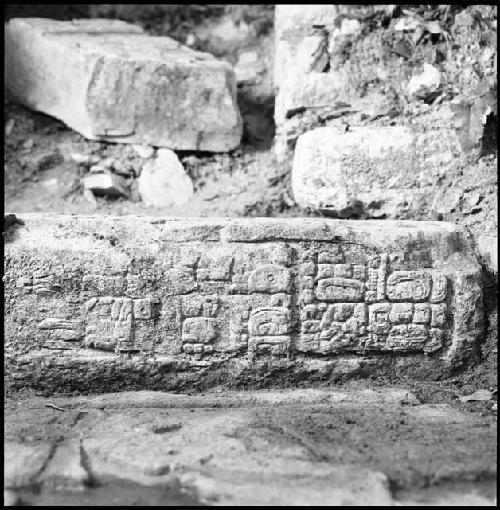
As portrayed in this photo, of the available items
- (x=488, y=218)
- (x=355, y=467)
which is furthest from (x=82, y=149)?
(x=355, y=467)

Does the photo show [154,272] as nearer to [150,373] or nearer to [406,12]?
[150,373]

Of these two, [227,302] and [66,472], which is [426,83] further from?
[66,472]

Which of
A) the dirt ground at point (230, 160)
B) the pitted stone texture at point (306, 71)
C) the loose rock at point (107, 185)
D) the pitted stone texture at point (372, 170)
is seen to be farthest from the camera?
the loose rock at point (107, 185)

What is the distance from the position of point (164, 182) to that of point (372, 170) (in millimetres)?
1116

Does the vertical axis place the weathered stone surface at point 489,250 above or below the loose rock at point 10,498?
above

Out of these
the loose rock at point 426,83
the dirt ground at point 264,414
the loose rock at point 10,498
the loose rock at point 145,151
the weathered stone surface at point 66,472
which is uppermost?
the loose rock at point 426,83

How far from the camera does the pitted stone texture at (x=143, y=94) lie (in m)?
4.22

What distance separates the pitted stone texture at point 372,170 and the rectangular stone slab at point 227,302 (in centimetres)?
44

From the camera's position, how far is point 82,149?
442cm

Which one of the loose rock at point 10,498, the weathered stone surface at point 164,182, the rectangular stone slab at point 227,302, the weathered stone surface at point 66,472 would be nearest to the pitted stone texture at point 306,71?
the weathered stone surface at point 164,182

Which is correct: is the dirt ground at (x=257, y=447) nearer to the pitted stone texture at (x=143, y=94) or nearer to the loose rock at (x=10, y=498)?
the loose rock at (x=10, y=498)

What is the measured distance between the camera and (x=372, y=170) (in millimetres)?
3686

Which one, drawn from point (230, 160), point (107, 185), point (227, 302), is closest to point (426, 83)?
point (230, 160)

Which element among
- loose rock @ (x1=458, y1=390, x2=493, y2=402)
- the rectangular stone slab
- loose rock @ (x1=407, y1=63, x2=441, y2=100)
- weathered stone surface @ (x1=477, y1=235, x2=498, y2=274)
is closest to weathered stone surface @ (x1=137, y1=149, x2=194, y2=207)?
the rectangular stone slab
